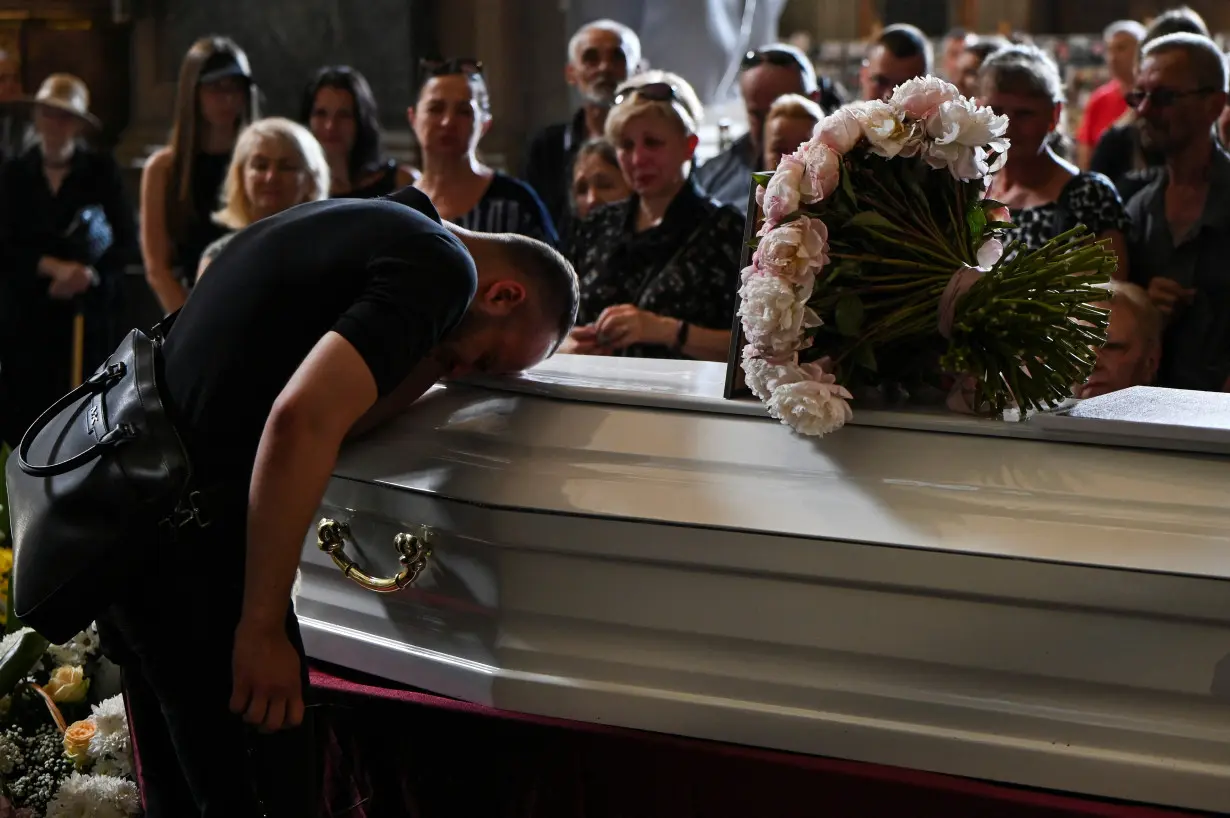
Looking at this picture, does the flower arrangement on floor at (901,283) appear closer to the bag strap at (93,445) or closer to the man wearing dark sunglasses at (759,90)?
the bag strap at (93,445)

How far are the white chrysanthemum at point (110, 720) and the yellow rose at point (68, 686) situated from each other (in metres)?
0.12

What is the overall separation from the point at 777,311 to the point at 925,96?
14.2 inches

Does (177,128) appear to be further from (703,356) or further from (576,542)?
(576,542)

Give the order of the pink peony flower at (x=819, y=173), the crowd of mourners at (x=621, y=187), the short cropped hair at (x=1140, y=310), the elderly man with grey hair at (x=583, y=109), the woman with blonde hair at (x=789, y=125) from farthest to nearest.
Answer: the elderly man with grey hair at (x=583, y=109) → the woman with blonde hair at (x=789, y=125) → the crowd of mourners at (x=621, y=187) → the short cropped hair at (x=1140, y=310) → the pink peony flower at (x=819, y=173)

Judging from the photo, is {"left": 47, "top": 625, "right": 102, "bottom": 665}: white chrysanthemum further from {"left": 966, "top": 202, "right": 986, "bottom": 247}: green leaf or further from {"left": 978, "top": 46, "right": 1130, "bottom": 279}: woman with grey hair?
{"left": 978, "top": 46, "right": 1130, "bottom": 279}: woman with grey hair

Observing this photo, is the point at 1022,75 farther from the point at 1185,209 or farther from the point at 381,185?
the point at 381,185

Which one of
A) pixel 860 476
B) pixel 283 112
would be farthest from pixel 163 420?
pixel 283 112

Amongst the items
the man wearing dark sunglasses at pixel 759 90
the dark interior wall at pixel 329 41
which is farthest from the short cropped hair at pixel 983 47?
the dark interior wall at pixel 329 41

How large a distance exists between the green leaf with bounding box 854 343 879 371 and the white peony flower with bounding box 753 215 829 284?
13cm

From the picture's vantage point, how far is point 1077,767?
5.41 feet

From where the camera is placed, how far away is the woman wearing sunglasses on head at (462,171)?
11.6 ft

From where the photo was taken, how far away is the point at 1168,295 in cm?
298

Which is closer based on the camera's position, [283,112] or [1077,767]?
[1077,767]

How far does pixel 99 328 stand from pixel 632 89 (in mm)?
2680
